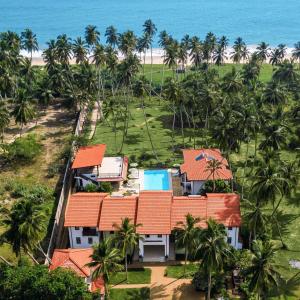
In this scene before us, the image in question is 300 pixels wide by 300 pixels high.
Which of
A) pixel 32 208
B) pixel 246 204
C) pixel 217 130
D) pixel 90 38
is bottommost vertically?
pixel 246 204

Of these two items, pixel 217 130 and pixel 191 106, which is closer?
pixel 217 130

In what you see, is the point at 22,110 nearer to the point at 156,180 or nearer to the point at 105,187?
the point at 105,187

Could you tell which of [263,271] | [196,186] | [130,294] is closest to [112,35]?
[196,186]

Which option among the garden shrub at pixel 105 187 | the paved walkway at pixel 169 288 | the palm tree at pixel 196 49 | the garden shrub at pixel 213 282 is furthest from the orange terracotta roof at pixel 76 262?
the palm tree at pixel 196 49

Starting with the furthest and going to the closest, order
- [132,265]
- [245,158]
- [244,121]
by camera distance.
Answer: [245,158] < [244,121] < [132,265]

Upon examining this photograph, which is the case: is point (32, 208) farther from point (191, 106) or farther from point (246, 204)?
point (191, 106)

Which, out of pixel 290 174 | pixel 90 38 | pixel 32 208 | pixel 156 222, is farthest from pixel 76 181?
pixel 90 38

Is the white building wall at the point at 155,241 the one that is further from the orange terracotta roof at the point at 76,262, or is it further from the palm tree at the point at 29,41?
the palm tree at the point at 29,41
